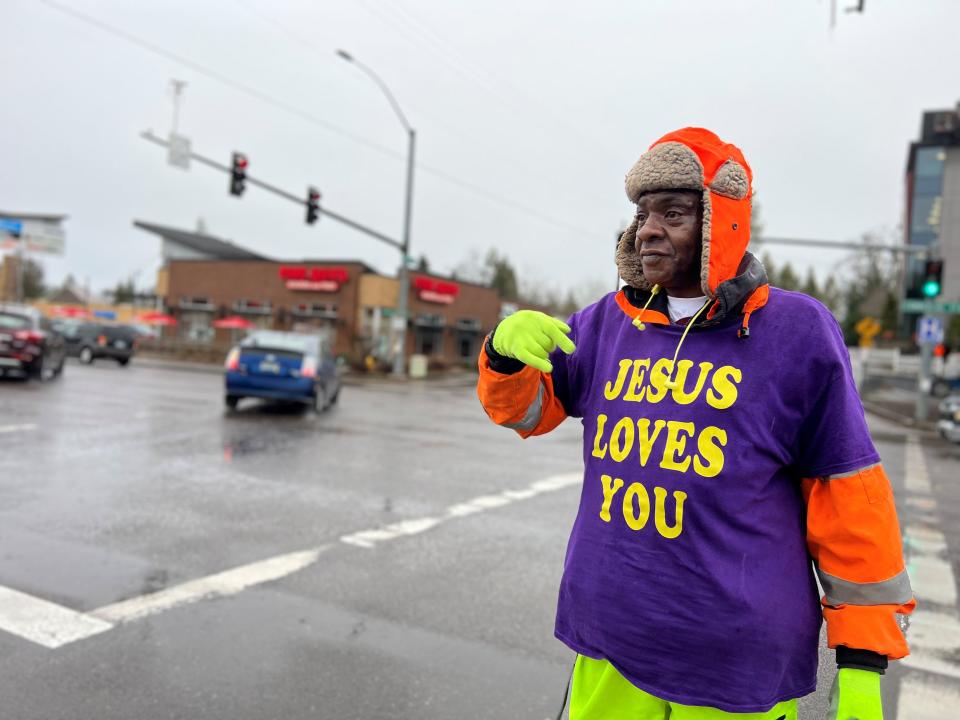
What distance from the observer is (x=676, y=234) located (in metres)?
1.82

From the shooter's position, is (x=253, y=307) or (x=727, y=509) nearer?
(x=727, y=509)

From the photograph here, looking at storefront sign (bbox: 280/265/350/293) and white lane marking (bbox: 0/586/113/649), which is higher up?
storefront sign (bbox: 280/265/350/293)

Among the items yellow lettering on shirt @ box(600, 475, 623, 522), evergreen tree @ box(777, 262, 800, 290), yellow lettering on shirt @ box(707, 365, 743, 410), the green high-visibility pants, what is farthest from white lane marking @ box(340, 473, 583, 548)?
evergreen tree @ box(777, 262, 800, 290)

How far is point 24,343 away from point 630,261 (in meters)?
16.7

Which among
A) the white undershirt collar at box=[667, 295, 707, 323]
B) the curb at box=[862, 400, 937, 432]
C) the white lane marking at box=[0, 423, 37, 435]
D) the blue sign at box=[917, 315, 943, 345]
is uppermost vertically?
the blue sign at box=[917, 315, 943, 345]

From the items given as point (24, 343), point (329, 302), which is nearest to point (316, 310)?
point (329, 302)

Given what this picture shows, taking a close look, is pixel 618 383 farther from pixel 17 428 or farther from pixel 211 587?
pixel 17 428

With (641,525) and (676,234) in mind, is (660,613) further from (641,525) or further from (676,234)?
(676,234)

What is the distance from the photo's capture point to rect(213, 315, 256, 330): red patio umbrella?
124 feet

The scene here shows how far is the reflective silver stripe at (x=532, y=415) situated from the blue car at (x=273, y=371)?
36.8 feet

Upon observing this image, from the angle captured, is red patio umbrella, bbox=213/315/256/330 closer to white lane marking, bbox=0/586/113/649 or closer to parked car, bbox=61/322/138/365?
parked car, bbox=61/322/138/365

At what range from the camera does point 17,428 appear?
9.59 meters

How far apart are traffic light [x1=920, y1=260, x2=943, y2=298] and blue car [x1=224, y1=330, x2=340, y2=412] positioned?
1449 cm

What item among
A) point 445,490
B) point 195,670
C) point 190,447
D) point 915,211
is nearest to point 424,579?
point 195,670
